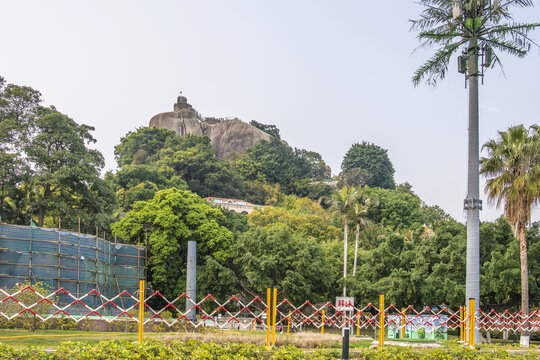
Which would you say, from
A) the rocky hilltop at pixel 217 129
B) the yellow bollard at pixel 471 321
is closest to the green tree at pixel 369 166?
the rocky hilltop at pixel 217 129

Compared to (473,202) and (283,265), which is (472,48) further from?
(283,265)

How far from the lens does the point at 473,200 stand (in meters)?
18.5

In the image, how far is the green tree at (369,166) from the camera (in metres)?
105

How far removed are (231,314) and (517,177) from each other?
1411 centimetres

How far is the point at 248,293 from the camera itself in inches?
1620

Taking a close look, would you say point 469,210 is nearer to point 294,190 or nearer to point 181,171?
point 181,171

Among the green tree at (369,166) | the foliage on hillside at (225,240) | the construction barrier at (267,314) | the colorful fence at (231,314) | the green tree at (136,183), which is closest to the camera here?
the construction barrier at (267,314)

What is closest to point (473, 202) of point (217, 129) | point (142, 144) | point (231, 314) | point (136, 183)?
point (231, 314)

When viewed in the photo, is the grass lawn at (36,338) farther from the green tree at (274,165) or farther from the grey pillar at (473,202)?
the green tree at (274,165)

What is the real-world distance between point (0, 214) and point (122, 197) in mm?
25089

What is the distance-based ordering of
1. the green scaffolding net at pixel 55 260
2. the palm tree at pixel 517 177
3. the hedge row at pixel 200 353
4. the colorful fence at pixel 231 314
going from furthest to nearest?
the green scaffolding net at pixel 55 260
the palm tree at pixel 517 177
the colorful fence at pixel 231 314
the hedge row at pixel 200 353

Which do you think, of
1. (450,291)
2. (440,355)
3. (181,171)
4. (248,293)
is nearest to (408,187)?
(181,171)

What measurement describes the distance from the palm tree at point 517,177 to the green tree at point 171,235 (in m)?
17.6

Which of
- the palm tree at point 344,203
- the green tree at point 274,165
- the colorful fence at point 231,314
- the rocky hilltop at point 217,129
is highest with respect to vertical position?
the rocky hilltop at point 217,129
